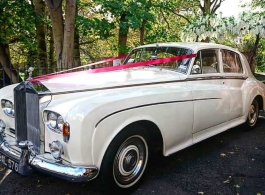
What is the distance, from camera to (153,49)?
14.9ft

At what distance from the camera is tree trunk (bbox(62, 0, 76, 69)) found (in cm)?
567

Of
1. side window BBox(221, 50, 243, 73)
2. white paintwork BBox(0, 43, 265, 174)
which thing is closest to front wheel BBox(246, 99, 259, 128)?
white paintwork BBox(0, 43, 265, 174)

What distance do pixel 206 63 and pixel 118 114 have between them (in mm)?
2200

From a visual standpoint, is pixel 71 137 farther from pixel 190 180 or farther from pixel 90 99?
pixel 190 180

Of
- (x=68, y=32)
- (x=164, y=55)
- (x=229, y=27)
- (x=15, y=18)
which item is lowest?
(x=164, y=55)

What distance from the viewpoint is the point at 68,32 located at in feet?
19.0

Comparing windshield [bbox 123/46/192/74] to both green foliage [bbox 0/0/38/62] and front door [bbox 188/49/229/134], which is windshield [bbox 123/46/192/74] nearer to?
front door [bbox 188/49/229/134]

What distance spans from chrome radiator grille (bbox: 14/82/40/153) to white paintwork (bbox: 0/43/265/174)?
0.16 m

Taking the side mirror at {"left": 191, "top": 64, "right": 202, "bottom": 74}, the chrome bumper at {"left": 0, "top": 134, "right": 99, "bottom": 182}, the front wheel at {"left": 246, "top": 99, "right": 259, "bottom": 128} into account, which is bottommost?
the front wheel at {"left": 246, "top": 99, "right": 259, "bottom": 128}

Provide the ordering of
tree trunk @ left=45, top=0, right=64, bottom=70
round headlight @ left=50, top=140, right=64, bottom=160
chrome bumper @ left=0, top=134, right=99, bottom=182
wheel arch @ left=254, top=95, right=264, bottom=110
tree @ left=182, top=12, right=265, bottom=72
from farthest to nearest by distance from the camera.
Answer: tree @ left=182, top=12, right=265, bottom=72
tree trunk @ left=45, top=0, right=64, bottom=70
wheel arch @ left=254, top=95, right=264, bottom=110
round headlight @ left=50, top=140, right=64, bottom=160
chrome bumper @ left=0, top=134, right=99, bottom=182

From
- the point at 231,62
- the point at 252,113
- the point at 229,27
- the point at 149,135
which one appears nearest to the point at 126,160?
the point at 149,135

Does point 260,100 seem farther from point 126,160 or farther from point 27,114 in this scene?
point 27,114

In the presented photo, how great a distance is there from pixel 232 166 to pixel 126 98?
6.56ft

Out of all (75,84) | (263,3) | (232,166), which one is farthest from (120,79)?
(263,3)
